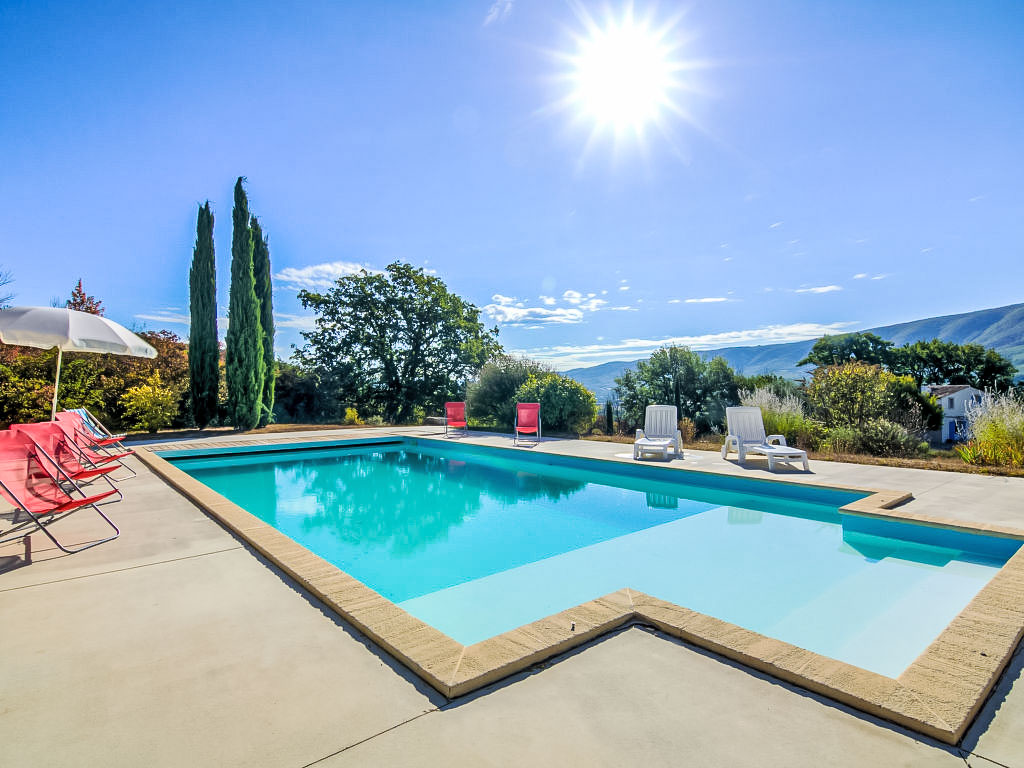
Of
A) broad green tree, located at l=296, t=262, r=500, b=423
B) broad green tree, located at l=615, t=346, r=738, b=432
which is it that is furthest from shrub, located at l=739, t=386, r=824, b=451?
broad green tree, located at l=296, t=262, r=500, b=423

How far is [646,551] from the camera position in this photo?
4.22 meters

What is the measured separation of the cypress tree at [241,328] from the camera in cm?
1295

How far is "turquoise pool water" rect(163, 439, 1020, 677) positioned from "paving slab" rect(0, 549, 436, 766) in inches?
42.7

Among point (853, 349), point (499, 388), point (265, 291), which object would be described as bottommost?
point (499, 388)

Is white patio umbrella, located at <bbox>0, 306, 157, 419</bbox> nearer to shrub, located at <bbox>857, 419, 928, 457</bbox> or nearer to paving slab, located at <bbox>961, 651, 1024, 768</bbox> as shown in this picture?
paving slab, located at <bbox>961, 651, 1024, 768</bbox>

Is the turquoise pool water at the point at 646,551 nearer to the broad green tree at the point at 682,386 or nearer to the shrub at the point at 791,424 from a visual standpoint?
the shrub at the point at 791,424

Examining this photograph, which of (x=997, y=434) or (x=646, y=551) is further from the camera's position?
(x=997, y=434)

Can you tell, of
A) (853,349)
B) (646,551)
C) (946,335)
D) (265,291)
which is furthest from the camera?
(946,335)

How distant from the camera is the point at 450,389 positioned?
19891mm

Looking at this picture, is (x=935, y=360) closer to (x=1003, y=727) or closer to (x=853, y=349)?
(x=853, y=349)

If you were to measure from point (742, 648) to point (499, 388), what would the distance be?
37.6ft

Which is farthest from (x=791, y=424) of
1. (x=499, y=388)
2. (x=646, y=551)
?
(x=499, y=388)

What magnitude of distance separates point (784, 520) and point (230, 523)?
4.97 meters

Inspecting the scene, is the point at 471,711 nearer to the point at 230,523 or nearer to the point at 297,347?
the point at 230,523
